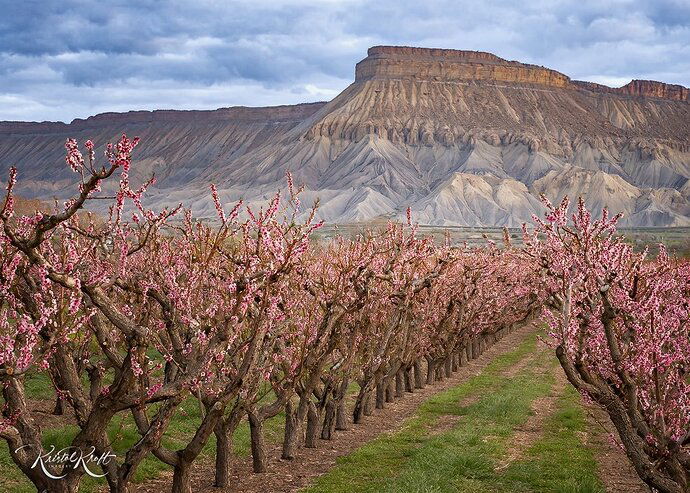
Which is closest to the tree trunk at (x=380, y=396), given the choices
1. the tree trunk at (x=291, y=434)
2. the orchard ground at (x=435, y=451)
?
the orchard ground at (x=435, y=451)

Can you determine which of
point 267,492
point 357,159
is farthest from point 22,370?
point 357,159

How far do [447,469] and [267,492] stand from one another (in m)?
3.63

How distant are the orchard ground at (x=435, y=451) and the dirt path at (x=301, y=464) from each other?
0.02 metres

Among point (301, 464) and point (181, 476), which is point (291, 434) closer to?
A: point (301, 464)

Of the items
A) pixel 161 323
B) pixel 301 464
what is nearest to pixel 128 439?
pixel 301 464

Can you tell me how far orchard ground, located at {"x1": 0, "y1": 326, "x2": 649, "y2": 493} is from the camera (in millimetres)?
15172

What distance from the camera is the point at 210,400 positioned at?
11.9 meters

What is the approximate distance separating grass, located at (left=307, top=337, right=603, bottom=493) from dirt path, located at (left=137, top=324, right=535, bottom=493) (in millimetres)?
425

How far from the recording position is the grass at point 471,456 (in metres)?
15.1

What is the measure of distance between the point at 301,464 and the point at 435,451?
2854 millimetres

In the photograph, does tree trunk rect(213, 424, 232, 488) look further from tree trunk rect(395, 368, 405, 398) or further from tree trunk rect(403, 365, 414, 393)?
tree trunk rect(403, 365, 414, 393)

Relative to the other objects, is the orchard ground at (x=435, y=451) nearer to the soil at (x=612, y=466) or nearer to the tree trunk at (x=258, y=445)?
the soil at (x=612, y=466)

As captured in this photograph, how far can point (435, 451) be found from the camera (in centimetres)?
1775
